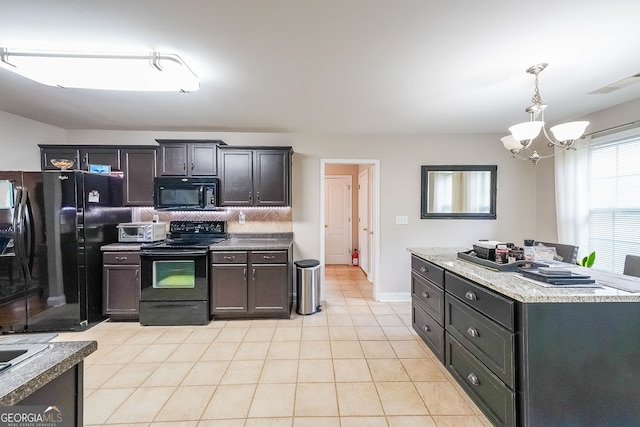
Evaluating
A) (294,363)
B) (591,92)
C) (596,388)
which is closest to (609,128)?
(591,92)

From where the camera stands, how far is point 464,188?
3.94 metres

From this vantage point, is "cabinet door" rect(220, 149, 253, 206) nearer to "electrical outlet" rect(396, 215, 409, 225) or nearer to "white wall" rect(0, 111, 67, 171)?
"electrical outlet" rect(396, 215, 409, 225)

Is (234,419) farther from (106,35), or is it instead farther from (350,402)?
(106,35)

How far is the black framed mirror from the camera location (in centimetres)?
393

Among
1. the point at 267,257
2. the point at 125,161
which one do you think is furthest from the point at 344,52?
the point at 125,161

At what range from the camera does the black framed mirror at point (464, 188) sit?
3.93m

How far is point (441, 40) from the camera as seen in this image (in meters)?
1.77

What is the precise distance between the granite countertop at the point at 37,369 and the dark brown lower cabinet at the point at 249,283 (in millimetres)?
2319

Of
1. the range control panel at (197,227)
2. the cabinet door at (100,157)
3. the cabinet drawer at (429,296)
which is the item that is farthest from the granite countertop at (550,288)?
the cabinet door at (100,157)

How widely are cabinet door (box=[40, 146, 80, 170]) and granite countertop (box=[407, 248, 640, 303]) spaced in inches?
180

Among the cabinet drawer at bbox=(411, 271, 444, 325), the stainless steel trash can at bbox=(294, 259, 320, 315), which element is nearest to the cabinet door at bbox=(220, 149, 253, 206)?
the stainless steel trash can at bbox=(294, 259, 320, 315)

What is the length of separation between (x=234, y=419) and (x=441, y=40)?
9.47ft

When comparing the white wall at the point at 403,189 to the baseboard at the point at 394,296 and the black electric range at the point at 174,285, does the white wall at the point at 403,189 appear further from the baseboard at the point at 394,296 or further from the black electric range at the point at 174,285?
the black electric range at the point at 174,285

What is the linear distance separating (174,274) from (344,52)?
3.00 metres
